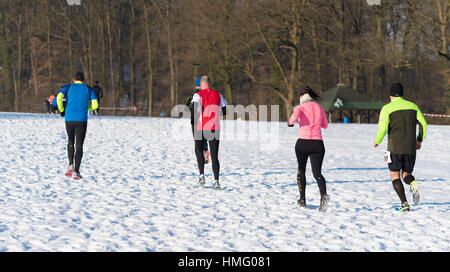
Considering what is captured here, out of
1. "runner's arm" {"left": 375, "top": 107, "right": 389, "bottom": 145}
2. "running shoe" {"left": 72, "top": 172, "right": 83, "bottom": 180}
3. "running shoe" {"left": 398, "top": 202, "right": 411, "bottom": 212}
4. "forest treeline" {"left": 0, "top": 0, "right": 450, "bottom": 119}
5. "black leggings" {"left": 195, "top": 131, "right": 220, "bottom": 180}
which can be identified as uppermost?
"forest treeline" {"left": 0, "top": 0, "right": 450, "bottom": 119}

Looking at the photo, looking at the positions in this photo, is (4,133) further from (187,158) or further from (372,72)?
(372,72)

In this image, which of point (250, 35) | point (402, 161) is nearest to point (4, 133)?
point (402, 161)

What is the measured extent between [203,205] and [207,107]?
170 centimetres

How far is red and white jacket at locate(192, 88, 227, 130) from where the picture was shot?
8938 millimetres

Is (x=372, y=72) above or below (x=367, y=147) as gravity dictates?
above

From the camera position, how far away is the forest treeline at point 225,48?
1351 inches

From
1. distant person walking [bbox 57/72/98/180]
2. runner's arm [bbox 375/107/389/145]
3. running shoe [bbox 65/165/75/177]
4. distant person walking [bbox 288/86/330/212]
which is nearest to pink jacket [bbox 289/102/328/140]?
distant person walking [bbox 288/86/330/212]

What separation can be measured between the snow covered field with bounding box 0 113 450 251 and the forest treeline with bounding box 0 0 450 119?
1841 cm

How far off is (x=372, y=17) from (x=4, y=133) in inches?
1116

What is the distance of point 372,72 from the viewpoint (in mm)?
45281

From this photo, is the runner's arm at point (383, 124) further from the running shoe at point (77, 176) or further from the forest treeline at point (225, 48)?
the forest treeline at point (225, 48)

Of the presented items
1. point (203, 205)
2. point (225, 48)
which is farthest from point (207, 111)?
point (225, 48)

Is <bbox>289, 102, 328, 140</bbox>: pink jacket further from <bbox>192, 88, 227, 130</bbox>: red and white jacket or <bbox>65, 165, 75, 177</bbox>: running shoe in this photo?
<bbox>65, 165, 75, 177</bbox>: running shoe

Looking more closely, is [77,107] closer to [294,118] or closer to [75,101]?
[75,101]
